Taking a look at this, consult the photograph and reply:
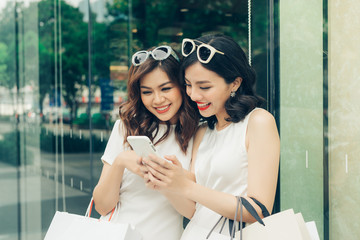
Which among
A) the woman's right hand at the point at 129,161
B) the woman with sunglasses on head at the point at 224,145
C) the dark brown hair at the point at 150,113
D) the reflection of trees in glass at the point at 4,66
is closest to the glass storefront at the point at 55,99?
the reflection of trees in glass at the point at 4,66

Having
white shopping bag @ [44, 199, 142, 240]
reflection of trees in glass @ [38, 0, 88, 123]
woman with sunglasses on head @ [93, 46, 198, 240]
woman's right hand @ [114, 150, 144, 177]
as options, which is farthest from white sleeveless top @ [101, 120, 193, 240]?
reflection of trees in glass @ [38, 0, 88, 123]

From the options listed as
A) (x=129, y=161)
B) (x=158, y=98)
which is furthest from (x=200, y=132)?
(x=129, y=161)

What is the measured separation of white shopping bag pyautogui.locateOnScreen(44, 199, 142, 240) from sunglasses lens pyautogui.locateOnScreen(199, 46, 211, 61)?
2.57ft

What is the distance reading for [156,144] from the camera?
215 centimetres

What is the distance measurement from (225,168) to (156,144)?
470 millimetres

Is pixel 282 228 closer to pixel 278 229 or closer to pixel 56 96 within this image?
pixel 278 229

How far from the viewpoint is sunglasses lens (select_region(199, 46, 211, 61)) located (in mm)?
1867

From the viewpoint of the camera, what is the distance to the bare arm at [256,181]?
1670mm

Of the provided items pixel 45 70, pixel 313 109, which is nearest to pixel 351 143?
pixel 313 109

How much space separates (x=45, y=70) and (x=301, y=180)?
2.83 metres

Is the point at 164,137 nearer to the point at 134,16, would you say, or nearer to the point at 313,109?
the point at 313,109

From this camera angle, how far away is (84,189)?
4340 mm

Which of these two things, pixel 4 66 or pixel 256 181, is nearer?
pixel 256 181

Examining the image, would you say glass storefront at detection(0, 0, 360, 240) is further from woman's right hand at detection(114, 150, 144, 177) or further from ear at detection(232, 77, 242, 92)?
woman's right hand at detection(114, 150, 144, 177)
